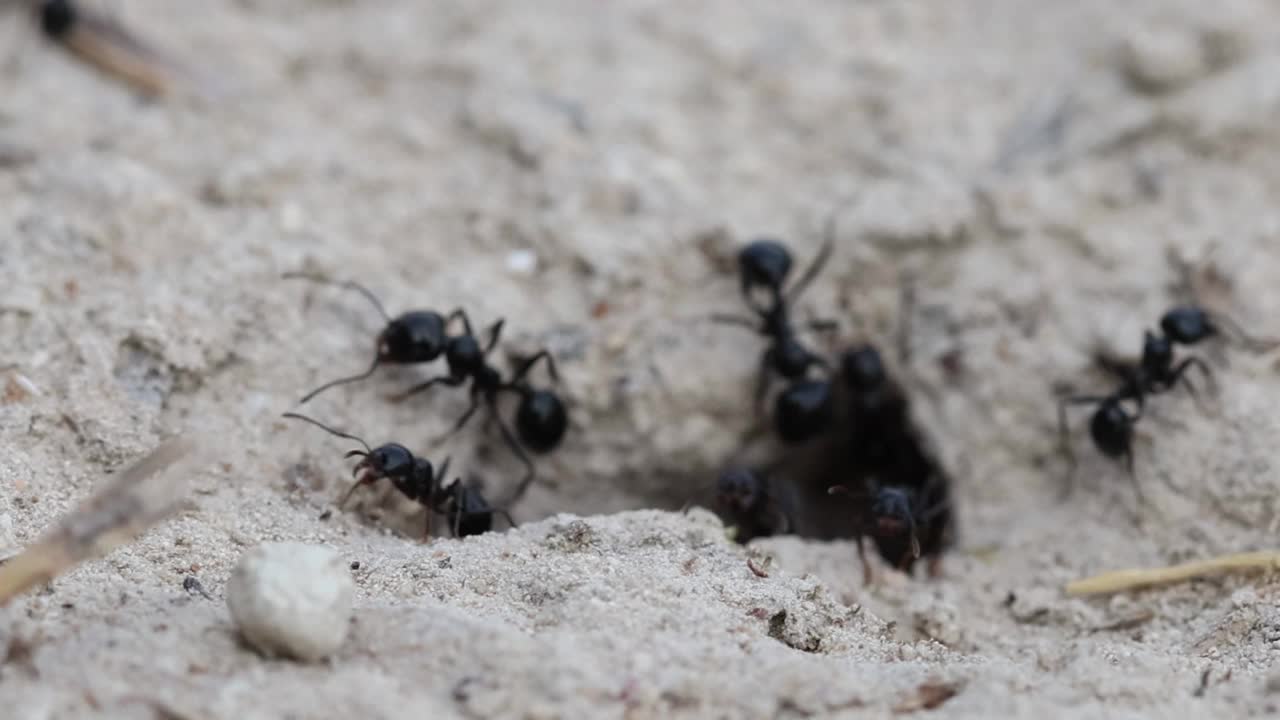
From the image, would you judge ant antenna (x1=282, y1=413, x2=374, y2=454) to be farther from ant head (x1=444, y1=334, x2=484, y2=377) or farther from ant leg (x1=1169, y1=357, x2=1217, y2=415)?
ant leg (x1=1169, y1=357, x2=1217, y2=415)

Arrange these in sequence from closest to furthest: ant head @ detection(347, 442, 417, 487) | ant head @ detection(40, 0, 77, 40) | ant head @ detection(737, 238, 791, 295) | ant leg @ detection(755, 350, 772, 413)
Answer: ant head @ detection(347, 442, 417, 487) < ant head @ detection(737, 238, 791, 295) < ant leg @ detection(755, 350, 772, 413) < ant head @ detection(40, 0, 77, 40)

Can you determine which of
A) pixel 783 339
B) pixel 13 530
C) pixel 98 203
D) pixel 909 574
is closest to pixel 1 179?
pixel 98 203

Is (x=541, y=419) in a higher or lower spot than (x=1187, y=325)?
Result: lower

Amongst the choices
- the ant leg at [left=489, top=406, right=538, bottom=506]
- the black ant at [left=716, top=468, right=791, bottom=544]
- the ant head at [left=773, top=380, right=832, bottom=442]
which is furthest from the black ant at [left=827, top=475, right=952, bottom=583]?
the ant leg at [left=489, top=406, right=538, bottom=506]

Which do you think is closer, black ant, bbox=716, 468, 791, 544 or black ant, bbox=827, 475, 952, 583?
black ant, bbox=827, 475, 952, 583

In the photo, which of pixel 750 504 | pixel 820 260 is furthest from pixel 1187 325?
pixel 750 504

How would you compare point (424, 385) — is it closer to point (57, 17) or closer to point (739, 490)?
point (739, 490)

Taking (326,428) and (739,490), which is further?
(739,490)
